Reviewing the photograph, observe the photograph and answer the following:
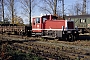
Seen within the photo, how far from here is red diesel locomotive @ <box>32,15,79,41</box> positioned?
805 inches

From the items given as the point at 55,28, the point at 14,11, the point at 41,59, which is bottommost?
the point at 41,59

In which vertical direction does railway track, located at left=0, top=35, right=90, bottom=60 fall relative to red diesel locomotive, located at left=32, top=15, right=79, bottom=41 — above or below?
below

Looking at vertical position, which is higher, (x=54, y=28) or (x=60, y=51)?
(x=54, y=28)

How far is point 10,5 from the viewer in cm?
5450

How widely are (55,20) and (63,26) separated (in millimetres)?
1473

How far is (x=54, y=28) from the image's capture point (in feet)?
69.7

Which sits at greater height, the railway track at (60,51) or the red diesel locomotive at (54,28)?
the red diesel locomotive at (54,28)

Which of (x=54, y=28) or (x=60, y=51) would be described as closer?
(x=60, y=51)

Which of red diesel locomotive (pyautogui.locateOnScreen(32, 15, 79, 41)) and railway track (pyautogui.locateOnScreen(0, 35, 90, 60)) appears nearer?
railway track (pyautogui.locateOnScreen(0, 35, 90, 60))

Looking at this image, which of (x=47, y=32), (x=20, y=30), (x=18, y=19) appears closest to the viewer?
(x=47, y=32)

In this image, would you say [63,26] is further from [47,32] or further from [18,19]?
[18,19]

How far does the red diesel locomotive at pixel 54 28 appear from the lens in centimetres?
2043

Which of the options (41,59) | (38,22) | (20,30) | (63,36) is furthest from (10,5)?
(41,59)

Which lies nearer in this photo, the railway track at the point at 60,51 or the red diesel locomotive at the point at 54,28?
the railway track at the point at 60,51
